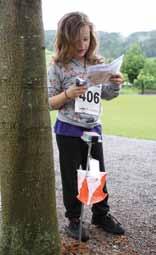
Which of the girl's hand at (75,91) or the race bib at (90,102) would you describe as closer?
the girl's hand at (75,91)

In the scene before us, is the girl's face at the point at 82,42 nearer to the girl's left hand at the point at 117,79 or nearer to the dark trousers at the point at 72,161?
the girl's left hand at the point at 117,79

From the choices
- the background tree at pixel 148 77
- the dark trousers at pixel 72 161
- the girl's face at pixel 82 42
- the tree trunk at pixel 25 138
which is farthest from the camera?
the background tree at pixel 148 77

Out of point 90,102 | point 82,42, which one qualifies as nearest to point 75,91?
point 90,102

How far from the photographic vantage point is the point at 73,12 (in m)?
2.99

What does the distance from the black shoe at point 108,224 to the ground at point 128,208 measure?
0.04m

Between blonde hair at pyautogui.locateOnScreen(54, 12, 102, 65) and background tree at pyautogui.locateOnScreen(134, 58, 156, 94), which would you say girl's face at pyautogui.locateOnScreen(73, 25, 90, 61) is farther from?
background tree at pyautogui.locateOnScreen(134, 58, 156, 94)

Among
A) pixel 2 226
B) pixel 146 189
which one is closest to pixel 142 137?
pixel 146 189

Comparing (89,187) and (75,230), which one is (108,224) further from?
(89,187)

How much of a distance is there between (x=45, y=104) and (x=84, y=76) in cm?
57

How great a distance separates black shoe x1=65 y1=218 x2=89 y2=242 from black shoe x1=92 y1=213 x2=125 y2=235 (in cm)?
19

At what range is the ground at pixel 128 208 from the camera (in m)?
3.02

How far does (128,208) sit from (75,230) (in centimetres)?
99

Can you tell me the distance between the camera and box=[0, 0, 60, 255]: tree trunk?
234 cm

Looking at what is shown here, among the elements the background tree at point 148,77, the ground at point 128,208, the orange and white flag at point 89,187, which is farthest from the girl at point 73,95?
the background tree at point 148,77
